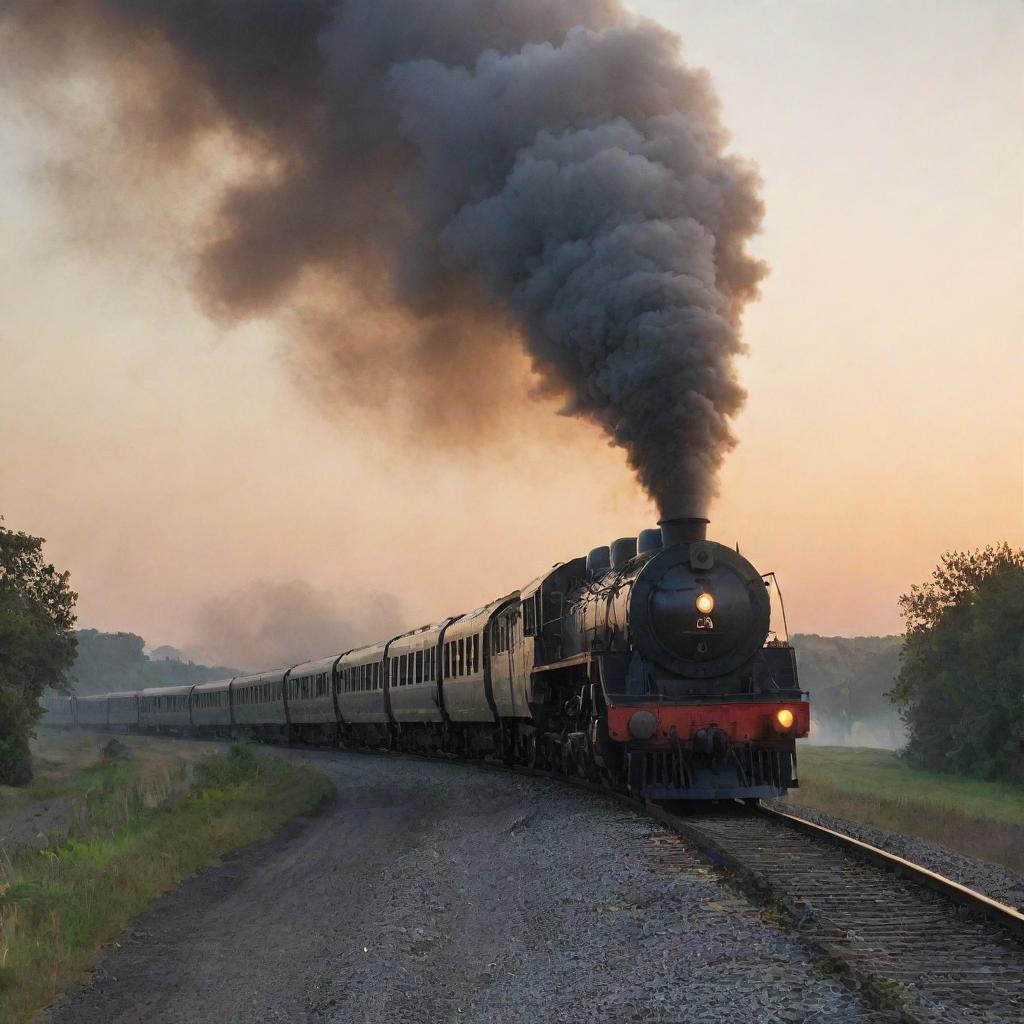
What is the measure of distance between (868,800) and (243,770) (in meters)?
11.7

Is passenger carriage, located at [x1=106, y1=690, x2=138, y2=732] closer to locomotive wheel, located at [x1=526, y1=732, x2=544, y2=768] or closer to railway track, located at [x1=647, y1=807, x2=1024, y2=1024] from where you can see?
locomotive wheel, located at [x1=526, y1=732, x2=544, y2=768]

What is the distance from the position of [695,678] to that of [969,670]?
29.1m

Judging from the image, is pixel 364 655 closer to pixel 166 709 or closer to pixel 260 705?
pixel 260 705

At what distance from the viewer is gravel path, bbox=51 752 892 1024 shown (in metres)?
6.11

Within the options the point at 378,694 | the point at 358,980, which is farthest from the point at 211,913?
the point at 378,694

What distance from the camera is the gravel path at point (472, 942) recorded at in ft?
20.1

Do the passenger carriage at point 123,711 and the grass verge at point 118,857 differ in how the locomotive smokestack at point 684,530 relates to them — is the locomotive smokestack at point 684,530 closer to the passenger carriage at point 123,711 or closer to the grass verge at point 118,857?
the grass verge at point 118,857

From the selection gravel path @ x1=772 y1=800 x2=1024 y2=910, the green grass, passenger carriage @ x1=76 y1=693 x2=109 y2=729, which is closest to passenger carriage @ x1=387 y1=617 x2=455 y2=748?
the green grass

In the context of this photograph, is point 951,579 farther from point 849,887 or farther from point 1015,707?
point 849,887

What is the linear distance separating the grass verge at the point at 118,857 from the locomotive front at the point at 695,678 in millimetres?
5032

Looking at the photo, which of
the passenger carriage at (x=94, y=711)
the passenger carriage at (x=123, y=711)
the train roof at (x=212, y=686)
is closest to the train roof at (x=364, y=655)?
the train roof at (x=212, y=686)

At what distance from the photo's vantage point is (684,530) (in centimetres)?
1430

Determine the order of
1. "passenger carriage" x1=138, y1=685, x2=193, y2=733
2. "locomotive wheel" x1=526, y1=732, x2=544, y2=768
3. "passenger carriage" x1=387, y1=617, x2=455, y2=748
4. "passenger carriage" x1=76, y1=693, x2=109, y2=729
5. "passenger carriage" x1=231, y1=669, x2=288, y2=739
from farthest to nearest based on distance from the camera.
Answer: "passenger carriage" x1=76, y1=693, x2=109, y2=729
"passenger carriage" x1=138, y1=685, x2=193, y2=733
"passenger carriage" x1=231, y1=669, x2=288, y2=739
"passenger carriage" x1=387, y1=617, x2=455, y2=748
"locomotive wheel" x1=526, y1=732, x2=544, y2=768

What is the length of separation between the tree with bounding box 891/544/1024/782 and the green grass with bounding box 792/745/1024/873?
1.25m
